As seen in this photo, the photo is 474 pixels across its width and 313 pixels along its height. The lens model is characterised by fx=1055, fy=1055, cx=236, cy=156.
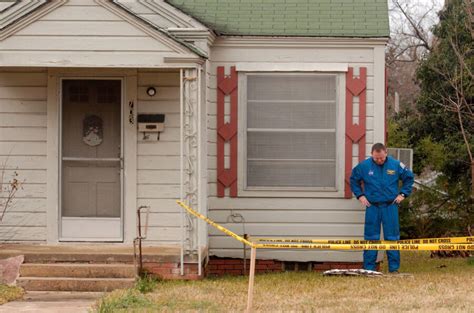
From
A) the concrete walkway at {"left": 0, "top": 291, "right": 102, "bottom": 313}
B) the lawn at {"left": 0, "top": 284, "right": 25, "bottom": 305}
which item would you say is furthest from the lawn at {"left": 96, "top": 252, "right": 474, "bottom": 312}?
the lawn at {"left": 0, "top": 284, "right": 25, "bottom": 305}

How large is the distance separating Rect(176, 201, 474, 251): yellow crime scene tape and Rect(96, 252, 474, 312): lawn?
45cm

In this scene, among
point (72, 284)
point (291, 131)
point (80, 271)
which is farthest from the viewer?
point (291, 131)

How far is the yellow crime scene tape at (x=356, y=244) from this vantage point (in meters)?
10.2

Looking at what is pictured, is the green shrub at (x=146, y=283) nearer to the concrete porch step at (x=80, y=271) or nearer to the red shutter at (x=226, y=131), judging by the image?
the concrete porch step at (x=80, y=271)

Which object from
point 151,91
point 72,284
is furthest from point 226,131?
point 72,284

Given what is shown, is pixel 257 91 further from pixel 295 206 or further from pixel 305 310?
pixel 305 310

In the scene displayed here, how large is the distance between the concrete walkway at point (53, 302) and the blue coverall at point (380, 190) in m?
3.74

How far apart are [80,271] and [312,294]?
9.05 feet

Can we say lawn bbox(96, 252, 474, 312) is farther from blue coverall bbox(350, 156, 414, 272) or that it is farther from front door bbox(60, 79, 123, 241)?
front door bbox(60, 79, 123, 241)

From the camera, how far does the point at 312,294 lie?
1117cm

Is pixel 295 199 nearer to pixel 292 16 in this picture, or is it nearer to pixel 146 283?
pixel 292 16

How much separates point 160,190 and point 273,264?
2009 millimetres

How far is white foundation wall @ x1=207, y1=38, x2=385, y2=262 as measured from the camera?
13.8 m

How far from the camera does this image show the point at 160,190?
13.3m
